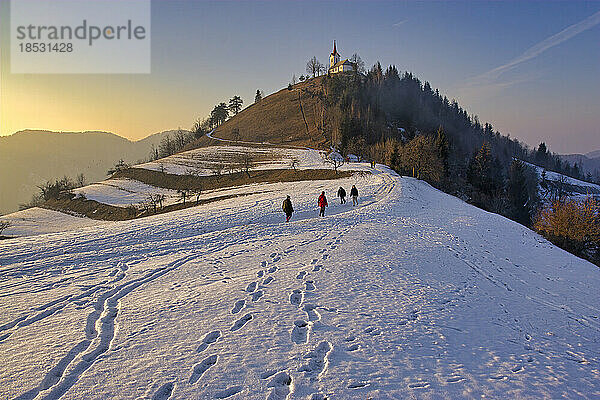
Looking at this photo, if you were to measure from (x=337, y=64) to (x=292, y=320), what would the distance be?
527 ft

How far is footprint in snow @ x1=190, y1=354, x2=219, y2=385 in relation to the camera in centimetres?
558

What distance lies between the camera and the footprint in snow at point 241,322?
730 cm

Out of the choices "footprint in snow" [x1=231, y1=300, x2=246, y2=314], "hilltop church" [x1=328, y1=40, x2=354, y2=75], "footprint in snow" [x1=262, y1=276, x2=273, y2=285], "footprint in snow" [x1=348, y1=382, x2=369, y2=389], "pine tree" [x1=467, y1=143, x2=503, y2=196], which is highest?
"hilltop church" [x1=328, y1=40, x2=354, y2=75]

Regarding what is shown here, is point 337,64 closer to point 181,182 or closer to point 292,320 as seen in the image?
point 181,182

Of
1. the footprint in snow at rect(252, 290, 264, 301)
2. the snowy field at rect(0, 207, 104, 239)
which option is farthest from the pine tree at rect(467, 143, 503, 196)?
the footprint in snow at rect(252, 290, 264, 301)

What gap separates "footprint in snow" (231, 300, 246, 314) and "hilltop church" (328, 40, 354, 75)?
145 meters

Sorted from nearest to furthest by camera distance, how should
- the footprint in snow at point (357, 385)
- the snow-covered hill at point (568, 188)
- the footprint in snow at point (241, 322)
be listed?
the footprint in snow at point (357, 385) < the footprint in snow at point (241, 322) < the snow-covered hill at point (568, 188)

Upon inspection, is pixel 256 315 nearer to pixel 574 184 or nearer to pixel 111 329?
pixel 111 329

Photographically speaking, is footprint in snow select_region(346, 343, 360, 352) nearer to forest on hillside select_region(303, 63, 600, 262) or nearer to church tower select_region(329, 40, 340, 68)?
forest on hillside select_region(303, 63, 600, 262)

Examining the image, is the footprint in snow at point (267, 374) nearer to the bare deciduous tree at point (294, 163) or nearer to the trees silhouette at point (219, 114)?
the bare deciduous tree at point (294, 163)

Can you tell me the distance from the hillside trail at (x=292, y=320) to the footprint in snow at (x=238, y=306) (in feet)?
0.20

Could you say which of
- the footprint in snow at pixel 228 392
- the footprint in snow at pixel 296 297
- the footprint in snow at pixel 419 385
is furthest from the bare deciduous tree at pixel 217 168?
the footprint in snow at pixel 419 385

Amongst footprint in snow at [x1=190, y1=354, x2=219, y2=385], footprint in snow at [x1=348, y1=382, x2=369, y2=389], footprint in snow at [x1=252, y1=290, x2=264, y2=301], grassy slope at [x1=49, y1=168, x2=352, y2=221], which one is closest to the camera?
footprint in snow at [x1=348, y1=382, x2=369, y2=389]

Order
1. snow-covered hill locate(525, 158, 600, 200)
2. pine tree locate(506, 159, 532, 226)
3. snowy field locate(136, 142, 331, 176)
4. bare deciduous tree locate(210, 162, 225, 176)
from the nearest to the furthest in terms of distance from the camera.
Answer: pine tree locate(506, 159, 532, 226), snowy field locate(136, 142, 331, 176), bare deciduous tree locate(210, 162, 225, 176), snow-covered hill locate(525, 158, 600, 200)
